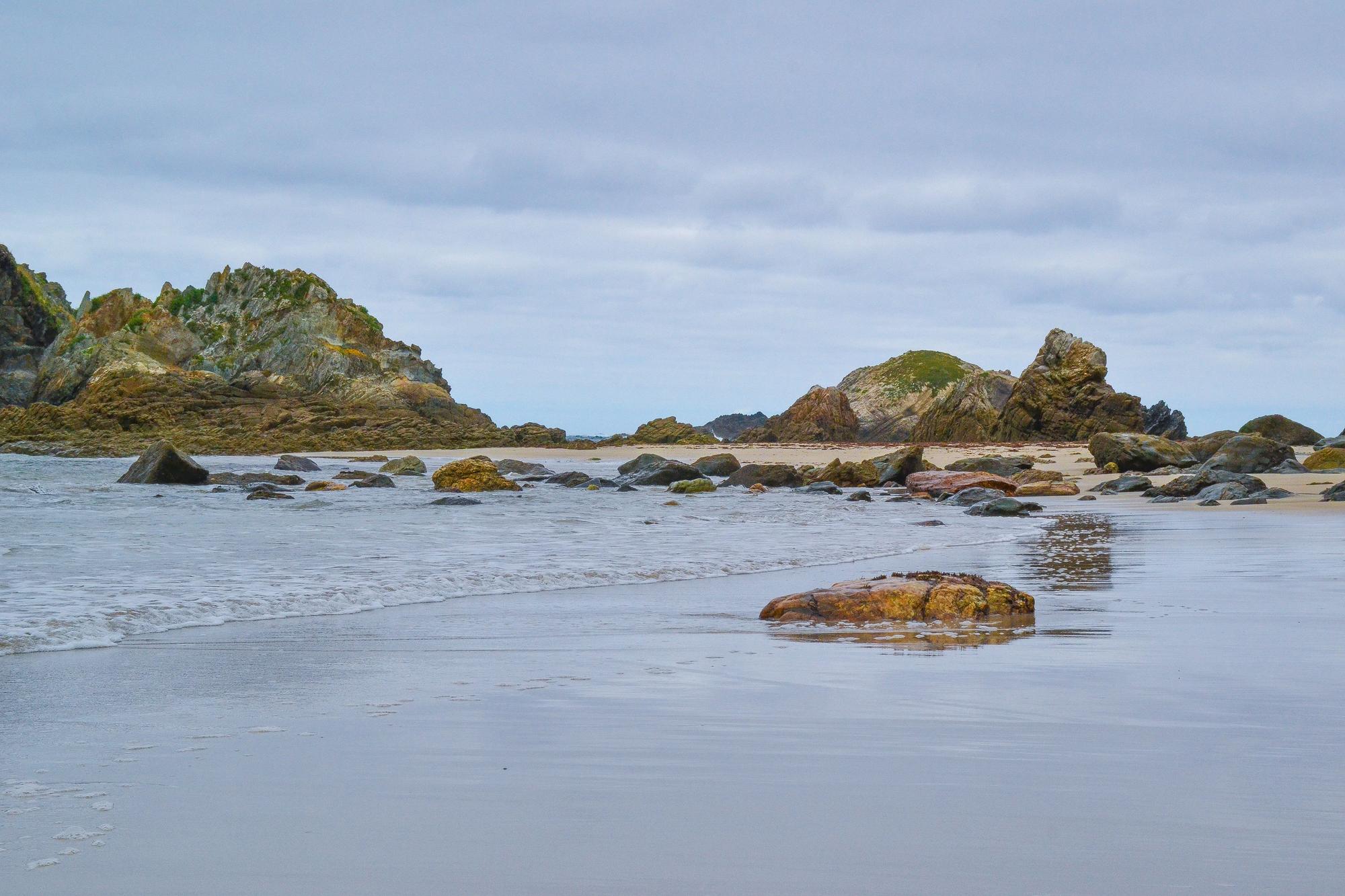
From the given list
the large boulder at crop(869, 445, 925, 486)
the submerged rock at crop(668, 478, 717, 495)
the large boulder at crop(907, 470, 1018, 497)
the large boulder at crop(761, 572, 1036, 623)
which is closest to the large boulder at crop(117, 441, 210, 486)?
the submerged rock at crop(668, 478, 717, 495)

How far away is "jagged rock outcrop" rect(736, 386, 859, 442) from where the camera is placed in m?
59.8

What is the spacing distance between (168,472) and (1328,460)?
78.1 ft

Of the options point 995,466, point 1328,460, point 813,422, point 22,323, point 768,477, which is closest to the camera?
point 1328,460

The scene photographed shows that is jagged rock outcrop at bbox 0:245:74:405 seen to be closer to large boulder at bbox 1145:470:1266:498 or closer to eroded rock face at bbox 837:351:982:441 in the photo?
eroded rock face at bbox 837:351:982:441

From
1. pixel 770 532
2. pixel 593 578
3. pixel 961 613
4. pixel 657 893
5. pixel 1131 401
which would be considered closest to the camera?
pixel 657 893

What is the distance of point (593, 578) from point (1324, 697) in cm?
564

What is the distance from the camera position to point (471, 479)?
2392 centimetres

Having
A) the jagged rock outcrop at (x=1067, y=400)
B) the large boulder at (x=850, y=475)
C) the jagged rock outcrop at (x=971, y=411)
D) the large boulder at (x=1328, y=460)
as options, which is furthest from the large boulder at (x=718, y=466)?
the jagged rock outcrop at (x=971, y=411)

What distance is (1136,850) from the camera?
7.66 feet

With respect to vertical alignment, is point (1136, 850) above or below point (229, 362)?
below

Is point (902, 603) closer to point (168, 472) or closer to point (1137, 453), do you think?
point (168, 472)

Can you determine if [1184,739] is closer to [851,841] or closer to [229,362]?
[851,841]

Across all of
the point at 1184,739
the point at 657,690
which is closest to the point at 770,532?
the point at 657,690

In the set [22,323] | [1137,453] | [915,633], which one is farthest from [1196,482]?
[22,323]
